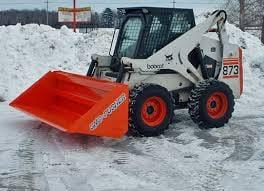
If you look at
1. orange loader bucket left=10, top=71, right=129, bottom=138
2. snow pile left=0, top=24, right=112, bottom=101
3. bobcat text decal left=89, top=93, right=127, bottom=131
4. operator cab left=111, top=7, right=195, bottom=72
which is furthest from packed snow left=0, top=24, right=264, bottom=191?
operator cab left=111, top=7, right=195, bottom=72

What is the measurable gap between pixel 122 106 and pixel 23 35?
7.63 m

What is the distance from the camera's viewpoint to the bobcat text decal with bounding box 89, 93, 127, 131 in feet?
23.4

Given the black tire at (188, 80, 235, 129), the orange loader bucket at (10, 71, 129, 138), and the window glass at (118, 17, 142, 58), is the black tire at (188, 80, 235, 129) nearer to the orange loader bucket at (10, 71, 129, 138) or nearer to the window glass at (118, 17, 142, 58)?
the window glass at (118, 17, 142, 58)

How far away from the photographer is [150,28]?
27.6 ft

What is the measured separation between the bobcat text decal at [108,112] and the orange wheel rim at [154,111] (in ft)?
2.21

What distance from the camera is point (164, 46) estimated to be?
8.51 meters

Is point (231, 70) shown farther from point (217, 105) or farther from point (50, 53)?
point (50, 53)

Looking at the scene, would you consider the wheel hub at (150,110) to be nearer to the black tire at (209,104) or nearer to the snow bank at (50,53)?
the black tire at (209,104)

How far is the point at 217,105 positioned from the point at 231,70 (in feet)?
2.68

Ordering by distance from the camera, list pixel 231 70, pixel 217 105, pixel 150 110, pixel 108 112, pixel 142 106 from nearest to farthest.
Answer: pixel 108 112 → pixel 142 106 → pixel 150 110 → pixel 217 105 → pixel 231 70

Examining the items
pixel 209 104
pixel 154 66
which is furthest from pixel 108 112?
pixel 209 104

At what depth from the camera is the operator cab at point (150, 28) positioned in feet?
27.5

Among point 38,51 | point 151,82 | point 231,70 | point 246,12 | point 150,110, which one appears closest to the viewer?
point 150,110

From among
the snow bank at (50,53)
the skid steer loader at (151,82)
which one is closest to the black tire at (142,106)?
the skid steer loader at (151,82)
